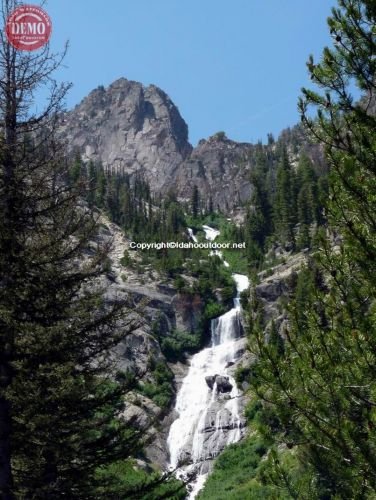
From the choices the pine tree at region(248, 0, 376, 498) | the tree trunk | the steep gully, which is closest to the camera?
the pine tree at region(248, 0, 376, 498)

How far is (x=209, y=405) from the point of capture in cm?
5041

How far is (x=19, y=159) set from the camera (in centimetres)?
910

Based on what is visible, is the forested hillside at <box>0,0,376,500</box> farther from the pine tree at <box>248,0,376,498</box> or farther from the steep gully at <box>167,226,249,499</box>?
the steep gully at <box>167,226,249,499</box>

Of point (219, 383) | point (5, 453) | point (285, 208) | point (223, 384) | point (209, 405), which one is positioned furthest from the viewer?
point (285, 208)

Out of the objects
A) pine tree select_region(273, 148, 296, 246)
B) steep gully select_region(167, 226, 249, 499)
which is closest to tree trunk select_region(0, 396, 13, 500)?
steep gully select_region(167, 226, 249, 499)

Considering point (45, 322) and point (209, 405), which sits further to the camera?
point (209, 405)

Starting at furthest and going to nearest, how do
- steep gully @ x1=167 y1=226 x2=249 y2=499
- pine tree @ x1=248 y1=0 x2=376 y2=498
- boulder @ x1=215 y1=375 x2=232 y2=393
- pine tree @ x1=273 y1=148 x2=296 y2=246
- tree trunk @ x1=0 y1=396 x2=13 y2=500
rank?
pine tree @ x1=273 y1=148 x2=296 y2=246 < boulder @ x1=215 y1=375 x2=232 y2=393 < steep gully @ x1=167 y1=226 x2=249 y2=499 < tree trunk @ x1=0 y1=396 x2=13 y2=500 < pine tree @ x1=248 y1=0 x2=376 y2=498

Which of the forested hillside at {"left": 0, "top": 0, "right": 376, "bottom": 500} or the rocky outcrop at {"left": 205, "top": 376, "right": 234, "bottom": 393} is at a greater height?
the forested hillside at {"left": 0, "top": 0, "right": 376, "bottom": 500}

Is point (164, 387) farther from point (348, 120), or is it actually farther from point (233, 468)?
point (348, 120)

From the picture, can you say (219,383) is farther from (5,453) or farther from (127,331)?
(5,453)

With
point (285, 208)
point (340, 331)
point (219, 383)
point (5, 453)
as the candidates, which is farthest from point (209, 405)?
point (340, 331)

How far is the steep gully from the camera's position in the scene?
147 ft

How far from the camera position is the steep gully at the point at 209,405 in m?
44.8

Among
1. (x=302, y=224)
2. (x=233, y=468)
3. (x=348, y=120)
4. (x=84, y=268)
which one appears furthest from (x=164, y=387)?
(x=348, y=120)
